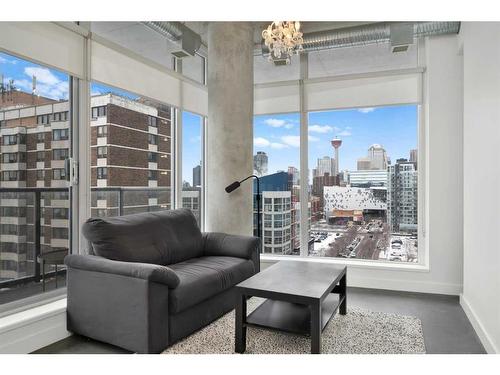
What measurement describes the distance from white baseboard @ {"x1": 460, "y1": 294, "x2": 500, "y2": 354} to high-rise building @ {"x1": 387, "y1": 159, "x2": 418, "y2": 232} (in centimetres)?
108

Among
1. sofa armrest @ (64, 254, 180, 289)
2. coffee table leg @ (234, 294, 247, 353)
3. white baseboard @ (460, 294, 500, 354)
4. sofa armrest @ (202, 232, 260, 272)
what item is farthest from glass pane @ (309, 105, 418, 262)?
sofa armrest @ (64, 254, 180, 289)

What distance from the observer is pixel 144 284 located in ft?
7.21

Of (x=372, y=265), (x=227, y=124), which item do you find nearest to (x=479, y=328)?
(x=372, y=265)

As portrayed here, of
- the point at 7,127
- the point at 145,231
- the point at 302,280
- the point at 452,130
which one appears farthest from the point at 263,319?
the point at 452,130

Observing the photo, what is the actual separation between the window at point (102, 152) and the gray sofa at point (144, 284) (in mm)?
720

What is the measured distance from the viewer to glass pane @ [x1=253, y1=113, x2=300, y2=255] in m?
4.71

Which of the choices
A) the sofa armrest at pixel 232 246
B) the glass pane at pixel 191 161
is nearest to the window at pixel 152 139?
the glass pane at pixel 191 161

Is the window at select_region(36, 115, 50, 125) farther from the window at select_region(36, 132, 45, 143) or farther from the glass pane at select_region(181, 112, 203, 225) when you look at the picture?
the glass pane at select_region(181, 112, 203, 225)

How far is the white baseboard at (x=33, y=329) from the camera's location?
221 cm

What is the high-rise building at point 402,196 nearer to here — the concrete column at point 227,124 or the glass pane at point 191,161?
the concrete column at point 227,124

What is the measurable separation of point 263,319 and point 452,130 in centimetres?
303

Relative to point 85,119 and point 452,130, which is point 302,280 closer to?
point 85,119

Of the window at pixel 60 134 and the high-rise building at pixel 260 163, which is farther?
the high-rise building at pixel 260 163

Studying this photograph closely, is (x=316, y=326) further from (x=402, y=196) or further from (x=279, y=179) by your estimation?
(x=279, y=179)
